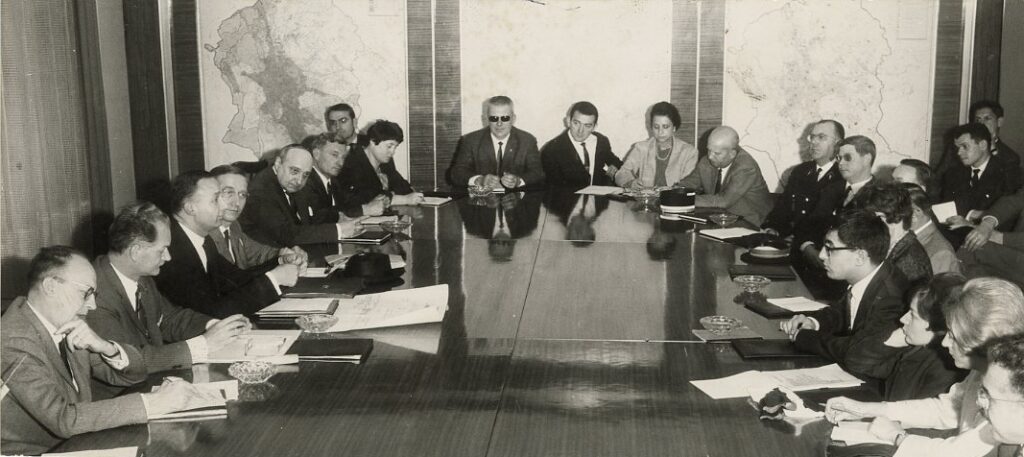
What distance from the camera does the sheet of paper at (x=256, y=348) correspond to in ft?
9.56

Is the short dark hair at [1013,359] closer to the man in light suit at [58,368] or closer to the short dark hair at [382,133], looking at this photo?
the man in light suit at [58,368]

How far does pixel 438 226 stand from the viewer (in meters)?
5.30

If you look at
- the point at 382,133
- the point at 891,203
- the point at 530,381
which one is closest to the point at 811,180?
the point at 891,203

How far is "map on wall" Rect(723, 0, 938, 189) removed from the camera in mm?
7629

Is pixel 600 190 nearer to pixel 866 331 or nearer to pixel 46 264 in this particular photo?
pixel 866 331

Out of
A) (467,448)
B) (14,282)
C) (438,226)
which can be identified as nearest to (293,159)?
(438,226)

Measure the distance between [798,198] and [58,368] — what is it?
4538 millimetres

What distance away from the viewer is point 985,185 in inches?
251

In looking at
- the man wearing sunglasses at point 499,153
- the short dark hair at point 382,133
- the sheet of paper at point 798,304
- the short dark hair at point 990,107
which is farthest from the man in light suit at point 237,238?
the short dark hair at point 990,107

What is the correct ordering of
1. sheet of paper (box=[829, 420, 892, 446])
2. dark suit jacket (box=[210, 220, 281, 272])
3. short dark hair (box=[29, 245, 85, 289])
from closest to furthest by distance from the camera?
sheet of paper (box=[829, 420, 892, 446])
short dark hair (box=[29, 245, 85, 289])
dark suit jacket (box=[210, 220, 281, 272])

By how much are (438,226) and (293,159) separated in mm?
854

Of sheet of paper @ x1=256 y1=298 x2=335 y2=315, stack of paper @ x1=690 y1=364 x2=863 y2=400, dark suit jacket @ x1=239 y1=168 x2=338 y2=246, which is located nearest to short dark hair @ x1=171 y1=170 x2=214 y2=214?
sheet of paper @ x1=256 y1=298 x2=335 y2=315

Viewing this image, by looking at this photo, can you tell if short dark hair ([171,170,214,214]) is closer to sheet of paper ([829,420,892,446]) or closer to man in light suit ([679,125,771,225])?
sheet of paper ([829,420,892,446])

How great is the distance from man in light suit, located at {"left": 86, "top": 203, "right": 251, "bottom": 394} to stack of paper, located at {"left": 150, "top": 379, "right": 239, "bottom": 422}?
0.88 feet
